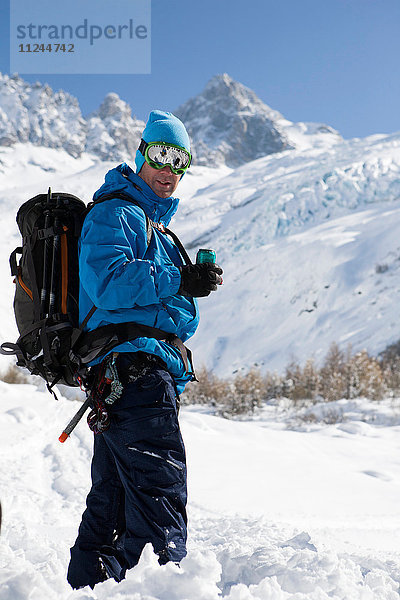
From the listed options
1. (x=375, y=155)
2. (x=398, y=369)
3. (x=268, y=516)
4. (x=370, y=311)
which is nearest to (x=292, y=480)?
(x=268, y=516)

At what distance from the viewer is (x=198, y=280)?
6.11 feet

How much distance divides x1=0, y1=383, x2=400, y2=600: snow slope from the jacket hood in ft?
4.01

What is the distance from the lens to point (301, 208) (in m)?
41.1

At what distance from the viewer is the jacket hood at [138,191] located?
6.57ft

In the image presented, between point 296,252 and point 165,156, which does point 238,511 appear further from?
point 296,252

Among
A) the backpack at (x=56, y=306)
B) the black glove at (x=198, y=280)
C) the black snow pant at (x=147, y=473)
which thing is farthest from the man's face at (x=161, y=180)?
the black snow pant at (x=147, y=473)

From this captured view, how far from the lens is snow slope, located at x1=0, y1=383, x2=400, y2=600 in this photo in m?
1.47

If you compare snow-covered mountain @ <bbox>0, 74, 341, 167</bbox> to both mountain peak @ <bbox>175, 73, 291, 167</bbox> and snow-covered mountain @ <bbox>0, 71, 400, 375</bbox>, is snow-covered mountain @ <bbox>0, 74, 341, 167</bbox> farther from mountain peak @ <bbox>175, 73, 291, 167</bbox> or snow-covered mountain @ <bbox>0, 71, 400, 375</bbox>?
snow-covered mountain @ <bbox>0, 71, 400, 375</bbox>

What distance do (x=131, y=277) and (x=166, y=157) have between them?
2.05 feet

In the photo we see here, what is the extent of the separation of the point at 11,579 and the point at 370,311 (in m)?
26.5

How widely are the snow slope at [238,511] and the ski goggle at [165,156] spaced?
4.64 ft

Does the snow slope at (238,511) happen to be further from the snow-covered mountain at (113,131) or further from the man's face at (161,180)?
the snow-covered mountain at (113,131)

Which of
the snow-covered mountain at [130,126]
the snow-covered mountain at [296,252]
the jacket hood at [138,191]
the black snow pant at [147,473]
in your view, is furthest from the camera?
the snow-covered mountain at [130,126]

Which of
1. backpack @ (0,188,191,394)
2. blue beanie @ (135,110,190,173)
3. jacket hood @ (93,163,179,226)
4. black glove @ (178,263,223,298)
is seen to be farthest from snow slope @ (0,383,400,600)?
blue beanie @ (135,110,190,173)
